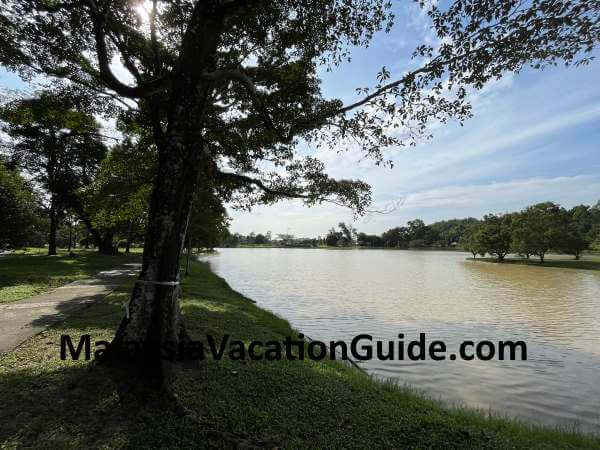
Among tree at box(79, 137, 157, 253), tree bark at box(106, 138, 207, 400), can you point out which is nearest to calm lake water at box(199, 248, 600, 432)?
tree bark at box(106, 138, 207, 400)

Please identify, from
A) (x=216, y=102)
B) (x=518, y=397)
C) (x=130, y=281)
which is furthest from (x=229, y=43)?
(x=130, y=281)

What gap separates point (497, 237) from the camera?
64.7 metres

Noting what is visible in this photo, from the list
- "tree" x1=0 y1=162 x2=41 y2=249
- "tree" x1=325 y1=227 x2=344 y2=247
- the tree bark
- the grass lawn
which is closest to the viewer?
the grass lawn

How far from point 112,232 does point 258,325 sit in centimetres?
3249

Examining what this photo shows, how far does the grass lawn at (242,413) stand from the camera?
11.6 feet

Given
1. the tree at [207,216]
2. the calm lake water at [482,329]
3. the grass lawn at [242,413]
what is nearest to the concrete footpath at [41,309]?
the grass lawn at [242,413]

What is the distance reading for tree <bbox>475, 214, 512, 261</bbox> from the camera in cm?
6419

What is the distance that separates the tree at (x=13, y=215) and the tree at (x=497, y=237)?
69.8 metres

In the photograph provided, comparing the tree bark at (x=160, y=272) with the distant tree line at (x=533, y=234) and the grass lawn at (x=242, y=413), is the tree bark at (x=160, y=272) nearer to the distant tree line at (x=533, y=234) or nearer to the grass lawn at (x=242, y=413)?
the grass lawn at (x=242, y=413)

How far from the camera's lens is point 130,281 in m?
15.7

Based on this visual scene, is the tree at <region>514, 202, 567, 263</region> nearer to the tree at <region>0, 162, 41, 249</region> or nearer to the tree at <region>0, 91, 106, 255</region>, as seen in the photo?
the tree at <region>0, 91, 106, 255</region>

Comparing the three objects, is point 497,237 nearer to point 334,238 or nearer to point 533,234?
point 533,234

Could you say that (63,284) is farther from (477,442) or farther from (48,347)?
(477,442)

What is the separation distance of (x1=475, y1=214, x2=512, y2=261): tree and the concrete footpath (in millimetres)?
68252
